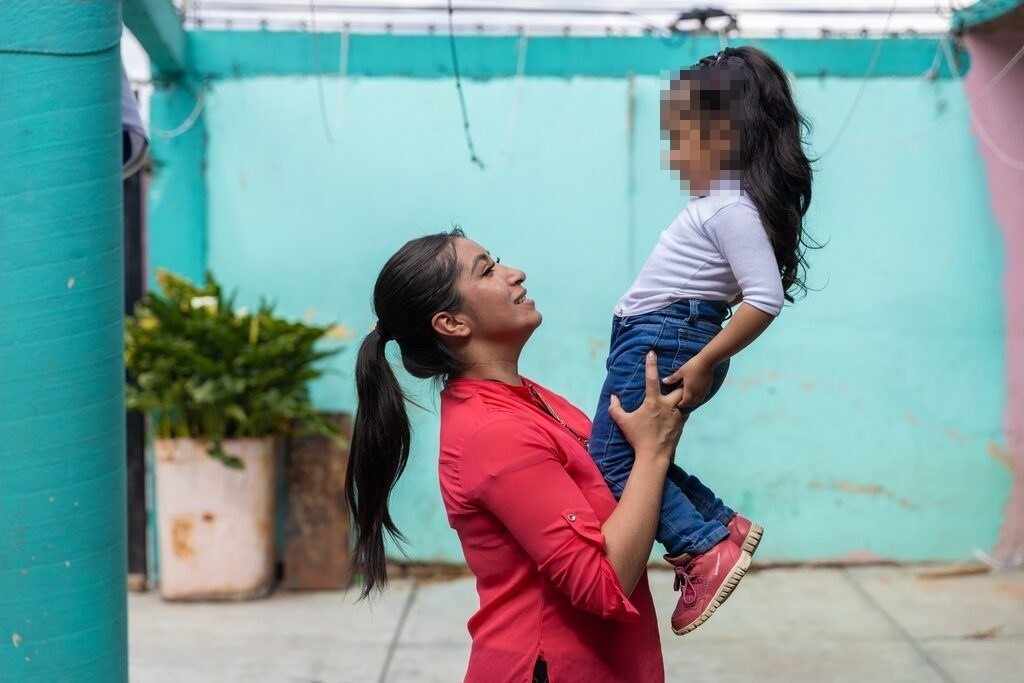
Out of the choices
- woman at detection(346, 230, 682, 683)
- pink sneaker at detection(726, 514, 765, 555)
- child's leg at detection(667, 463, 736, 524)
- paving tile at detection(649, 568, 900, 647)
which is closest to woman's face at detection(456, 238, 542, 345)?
woman at detection(346, 230, 682, 683)

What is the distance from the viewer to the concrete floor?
4.32m

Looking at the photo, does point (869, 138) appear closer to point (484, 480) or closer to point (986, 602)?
point (986, 602)

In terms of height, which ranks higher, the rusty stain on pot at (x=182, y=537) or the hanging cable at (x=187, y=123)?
the hanging cable at (x=187, y=123)

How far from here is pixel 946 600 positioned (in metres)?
5.05

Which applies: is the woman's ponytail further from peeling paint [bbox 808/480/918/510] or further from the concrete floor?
peeling paint [bbox 808/480/918/510]

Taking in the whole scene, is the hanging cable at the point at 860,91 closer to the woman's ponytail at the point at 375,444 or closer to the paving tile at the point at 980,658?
the paving tile at the point at 980,658

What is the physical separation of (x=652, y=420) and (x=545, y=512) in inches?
11.8

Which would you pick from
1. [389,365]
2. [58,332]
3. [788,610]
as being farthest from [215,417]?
[389,365]

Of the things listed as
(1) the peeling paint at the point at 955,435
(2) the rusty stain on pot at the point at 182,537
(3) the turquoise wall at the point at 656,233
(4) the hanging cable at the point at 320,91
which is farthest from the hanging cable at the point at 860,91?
(2) the rusty stain on pot at the point at 182,537

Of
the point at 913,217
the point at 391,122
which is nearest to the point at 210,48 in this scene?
the point at 391,122

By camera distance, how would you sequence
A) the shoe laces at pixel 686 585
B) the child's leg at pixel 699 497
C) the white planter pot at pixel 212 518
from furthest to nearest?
the white planter pot at pixel 212 518 → the child's leg at pixel 699 497 → the shoe laces at pixel 686 585

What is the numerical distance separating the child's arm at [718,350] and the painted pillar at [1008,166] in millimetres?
3831

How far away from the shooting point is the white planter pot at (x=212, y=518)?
5121 mm

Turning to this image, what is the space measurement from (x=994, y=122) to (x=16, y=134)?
15.1ft
